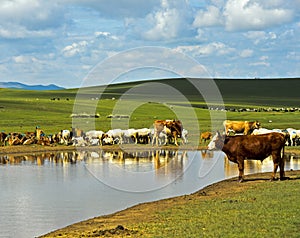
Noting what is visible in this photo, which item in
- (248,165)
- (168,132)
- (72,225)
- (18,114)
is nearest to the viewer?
(72,225)

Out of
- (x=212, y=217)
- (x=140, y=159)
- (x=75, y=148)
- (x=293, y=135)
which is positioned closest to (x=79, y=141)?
(x=75, y=148)

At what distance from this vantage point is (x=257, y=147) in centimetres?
2128

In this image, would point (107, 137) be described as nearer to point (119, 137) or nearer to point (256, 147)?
point (119, 137)

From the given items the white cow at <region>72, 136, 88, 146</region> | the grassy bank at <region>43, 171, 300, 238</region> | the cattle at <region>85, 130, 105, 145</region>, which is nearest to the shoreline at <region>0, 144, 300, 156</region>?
the white cow at <region>72, 136, 88, 146</region>

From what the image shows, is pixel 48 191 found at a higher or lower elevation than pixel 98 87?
lower

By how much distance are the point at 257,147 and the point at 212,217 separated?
7.35 metres

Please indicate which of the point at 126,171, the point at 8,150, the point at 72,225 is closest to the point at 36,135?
the point at 8,150

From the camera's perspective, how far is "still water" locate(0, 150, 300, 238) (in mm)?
16891

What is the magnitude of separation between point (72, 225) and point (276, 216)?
17.0ft

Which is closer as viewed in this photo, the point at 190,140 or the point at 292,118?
the point at 190,140

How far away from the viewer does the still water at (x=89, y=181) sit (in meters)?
16.9

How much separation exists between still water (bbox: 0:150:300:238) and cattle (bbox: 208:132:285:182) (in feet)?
6.63

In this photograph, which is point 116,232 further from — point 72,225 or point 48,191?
point 48,191

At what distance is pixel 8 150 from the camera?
37812 mm
